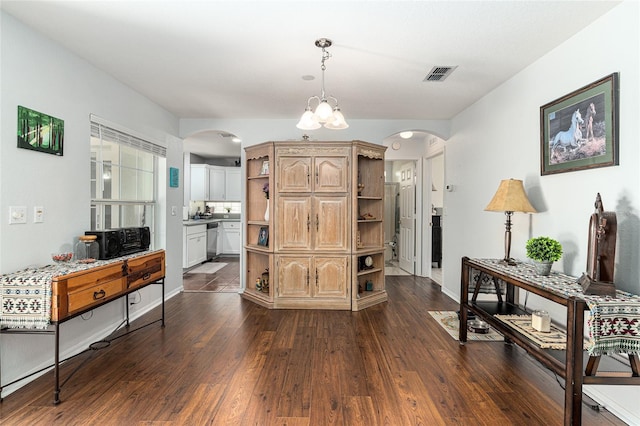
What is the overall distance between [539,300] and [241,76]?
3427mm

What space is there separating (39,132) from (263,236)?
2.66m

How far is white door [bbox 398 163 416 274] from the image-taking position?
6332 mm

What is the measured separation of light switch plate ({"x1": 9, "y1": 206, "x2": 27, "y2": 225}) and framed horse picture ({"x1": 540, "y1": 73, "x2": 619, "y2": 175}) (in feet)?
13.1

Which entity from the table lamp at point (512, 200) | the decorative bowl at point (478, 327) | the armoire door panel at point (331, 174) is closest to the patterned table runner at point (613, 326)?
the table lamp at point (512, 200)

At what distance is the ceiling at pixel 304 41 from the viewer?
2.21 m

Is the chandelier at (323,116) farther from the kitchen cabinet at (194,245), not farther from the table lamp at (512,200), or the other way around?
the kitchen cabinet at (194,245)

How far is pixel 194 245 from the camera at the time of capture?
6.89 m

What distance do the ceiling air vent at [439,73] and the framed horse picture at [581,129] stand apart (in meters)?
0.88

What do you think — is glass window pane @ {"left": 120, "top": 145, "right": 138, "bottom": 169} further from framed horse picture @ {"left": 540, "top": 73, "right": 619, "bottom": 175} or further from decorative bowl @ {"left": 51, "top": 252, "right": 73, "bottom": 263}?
framed horse picture @ {"left": 540, "top": 73, "right": 619, "bottom": 175}

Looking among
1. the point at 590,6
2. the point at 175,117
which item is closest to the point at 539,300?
the point at 590,6

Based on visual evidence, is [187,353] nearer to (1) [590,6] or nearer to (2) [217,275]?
(2) [217,275]

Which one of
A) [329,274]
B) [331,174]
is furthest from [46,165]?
[329,274]

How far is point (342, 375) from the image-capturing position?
255 centimetres

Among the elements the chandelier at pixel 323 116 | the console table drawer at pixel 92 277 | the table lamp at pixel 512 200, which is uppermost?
the chandelier at pixel 323 116
